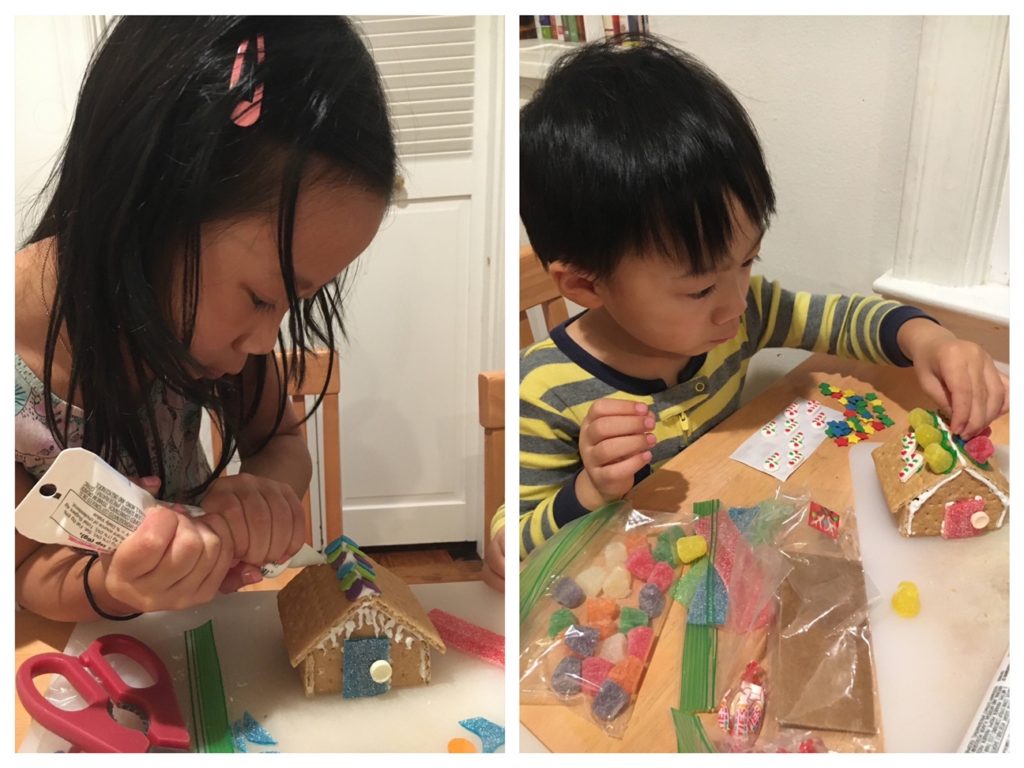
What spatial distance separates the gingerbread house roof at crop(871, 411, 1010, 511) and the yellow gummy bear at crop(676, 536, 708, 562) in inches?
5.2

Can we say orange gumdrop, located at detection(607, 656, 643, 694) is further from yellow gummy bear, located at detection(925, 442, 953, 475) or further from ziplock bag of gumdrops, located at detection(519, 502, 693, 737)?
yellow gummy bear, located at detection(925, 442, 953, 475)

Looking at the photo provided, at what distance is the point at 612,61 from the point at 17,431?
39cm

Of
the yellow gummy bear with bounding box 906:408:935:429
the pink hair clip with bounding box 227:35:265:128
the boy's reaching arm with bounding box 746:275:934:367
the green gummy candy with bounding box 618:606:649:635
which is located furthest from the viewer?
the boy's reaching arm with bounding box 746:275:934:367

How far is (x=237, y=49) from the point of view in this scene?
15.1 inches

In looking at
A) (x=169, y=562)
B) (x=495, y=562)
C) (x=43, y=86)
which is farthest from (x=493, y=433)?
(x=43, y=86)

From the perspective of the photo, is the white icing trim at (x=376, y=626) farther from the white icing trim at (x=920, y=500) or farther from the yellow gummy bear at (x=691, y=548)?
the white icing trim at (x=920, y=500)

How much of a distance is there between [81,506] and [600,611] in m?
0.27

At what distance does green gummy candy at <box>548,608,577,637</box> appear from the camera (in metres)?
0.48

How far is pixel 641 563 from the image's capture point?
517mm

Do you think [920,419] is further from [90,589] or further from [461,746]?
[90,589]

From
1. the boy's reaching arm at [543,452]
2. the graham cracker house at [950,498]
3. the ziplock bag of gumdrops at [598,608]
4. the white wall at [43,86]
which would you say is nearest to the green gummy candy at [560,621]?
the ziplock bag of gumdrops at [598,608]

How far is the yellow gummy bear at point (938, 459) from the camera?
0.55m

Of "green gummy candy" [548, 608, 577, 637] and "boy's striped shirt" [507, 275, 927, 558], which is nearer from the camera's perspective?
"green gummy candy" [548, 608, 577, 637]

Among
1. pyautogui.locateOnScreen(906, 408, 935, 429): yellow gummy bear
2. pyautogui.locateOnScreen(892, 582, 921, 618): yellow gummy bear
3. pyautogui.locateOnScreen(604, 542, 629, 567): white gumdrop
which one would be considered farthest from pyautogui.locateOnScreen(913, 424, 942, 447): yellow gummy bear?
pyautogui.locateOnScreen(604, 542, 629, 567): white gumdrop
